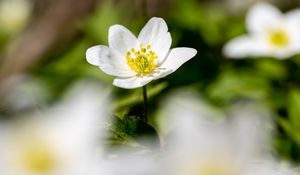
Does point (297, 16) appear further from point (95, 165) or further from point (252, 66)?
point (95, 165)

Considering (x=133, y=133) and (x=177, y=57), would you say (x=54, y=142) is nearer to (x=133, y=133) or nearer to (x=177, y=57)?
(x=133, y=133)

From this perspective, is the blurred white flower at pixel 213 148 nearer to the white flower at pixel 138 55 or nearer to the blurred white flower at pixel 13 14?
the white flower at pixel 138 55

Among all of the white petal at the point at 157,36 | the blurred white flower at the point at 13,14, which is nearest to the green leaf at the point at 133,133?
the white petal at the point at 157,36

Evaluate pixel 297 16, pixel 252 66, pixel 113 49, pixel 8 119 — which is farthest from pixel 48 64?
pixel 8 119

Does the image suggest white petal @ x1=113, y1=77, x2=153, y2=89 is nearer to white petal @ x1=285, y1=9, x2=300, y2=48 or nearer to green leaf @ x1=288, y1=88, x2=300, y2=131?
green leaf @ x1=288, y1=88, x2=300, y2=131

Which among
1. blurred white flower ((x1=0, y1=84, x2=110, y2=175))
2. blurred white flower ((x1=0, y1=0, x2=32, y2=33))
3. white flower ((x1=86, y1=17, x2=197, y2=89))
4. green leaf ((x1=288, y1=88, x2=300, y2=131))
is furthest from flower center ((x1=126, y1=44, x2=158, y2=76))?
blurred white flower ((x1=0, y1=0, x2=32, y2=33))

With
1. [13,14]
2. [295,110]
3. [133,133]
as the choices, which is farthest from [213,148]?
[13,14]
